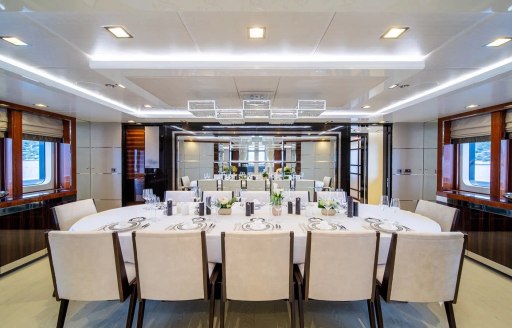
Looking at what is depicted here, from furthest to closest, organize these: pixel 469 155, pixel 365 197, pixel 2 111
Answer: pixel 365 197 < pixel 469 155 < pixel 2 111

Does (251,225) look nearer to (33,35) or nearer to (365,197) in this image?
(33,35)

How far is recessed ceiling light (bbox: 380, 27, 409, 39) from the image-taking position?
1.74m

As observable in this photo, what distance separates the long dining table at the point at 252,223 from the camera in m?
2.12

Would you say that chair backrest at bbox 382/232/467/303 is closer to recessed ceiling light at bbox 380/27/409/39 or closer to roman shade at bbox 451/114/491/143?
recessed ceiling light at bbox 380/27/409/39

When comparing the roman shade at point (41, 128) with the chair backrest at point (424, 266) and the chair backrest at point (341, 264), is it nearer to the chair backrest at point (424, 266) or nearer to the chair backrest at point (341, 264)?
the chair backrest at point (341, 264)

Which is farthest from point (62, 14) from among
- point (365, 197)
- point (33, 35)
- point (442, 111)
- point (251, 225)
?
point (365, 197)

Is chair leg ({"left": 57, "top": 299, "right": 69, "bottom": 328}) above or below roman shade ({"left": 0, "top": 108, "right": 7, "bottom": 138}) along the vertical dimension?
below

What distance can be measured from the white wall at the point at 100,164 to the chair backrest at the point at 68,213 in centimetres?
293

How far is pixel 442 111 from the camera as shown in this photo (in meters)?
4.08

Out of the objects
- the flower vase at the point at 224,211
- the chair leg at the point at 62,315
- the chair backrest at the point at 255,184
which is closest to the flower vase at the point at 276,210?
the flower vase at the point at 224,211

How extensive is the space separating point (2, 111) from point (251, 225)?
4121 mm

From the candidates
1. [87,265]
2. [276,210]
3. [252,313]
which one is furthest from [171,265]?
[276,210]

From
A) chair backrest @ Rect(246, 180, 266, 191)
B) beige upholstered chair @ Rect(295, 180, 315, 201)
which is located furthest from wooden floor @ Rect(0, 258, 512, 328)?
beige upholstered chair @ Rect(295, 180, 315, 201)

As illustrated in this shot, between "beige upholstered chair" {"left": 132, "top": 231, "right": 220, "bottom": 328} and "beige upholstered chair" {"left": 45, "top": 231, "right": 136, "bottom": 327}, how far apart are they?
17 cm
